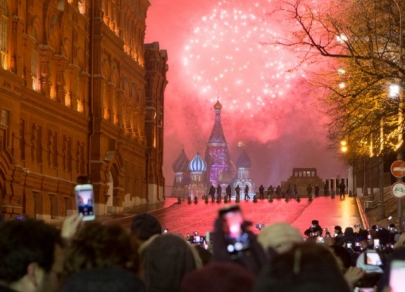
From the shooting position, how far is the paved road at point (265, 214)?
173ft

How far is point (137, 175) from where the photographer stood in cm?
7194

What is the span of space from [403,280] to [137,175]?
219ft

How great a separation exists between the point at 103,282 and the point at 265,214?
56722mm

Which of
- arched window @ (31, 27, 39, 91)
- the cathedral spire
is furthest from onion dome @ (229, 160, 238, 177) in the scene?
arched window @ (31, 27, 39, 91)

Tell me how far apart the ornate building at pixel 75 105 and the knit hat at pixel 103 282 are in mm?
35078

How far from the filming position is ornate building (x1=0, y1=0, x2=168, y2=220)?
41938 mm

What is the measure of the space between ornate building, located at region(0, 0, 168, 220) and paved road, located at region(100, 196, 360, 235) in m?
3.07

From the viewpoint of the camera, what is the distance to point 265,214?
6122 centimetres

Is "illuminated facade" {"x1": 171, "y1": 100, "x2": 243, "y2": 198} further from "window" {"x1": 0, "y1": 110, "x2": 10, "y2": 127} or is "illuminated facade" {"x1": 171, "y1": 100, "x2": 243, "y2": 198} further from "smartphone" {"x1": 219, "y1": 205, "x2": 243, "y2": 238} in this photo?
"smartphone" {"x1": 219, "y1": 205, "x2": 243, "y2": 238}

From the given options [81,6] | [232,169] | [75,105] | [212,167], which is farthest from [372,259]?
[232,169]

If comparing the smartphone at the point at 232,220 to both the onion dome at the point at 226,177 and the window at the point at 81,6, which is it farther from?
the onion dome at the point at 226,177

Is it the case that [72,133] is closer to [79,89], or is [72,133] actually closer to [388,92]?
[79,89]

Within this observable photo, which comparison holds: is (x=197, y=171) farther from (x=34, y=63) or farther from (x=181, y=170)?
(x=34, y=63)

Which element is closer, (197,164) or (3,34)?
(3,34)
